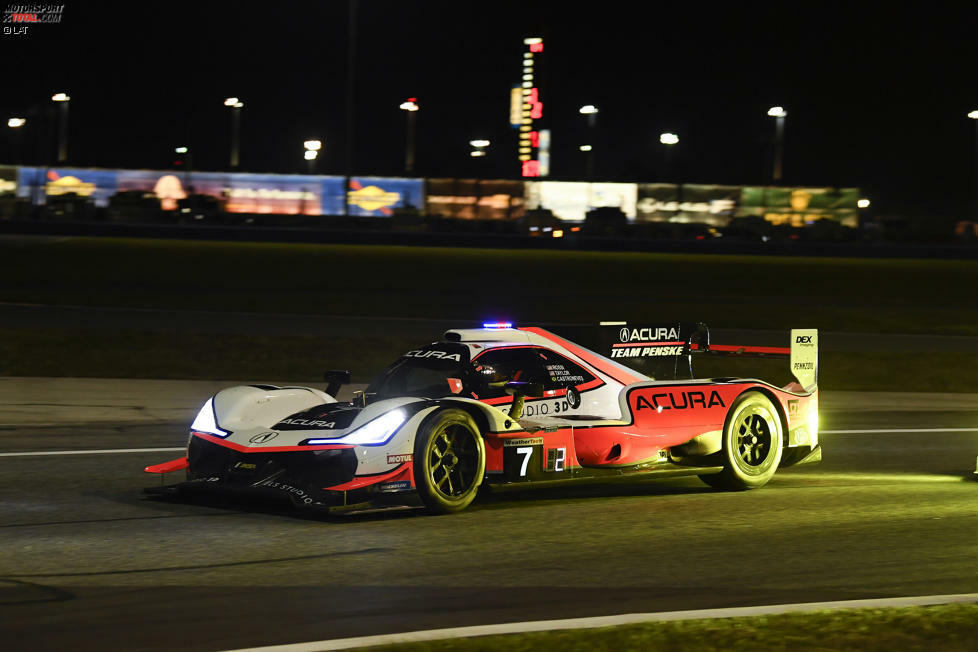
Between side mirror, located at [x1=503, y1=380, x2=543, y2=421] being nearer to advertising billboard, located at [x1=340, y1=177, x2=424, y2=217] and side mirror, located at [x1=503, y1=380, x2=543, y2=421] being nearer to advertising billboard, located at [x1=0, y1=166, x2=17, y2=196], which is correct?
advertising billboard, located at [x1=340, y1=177, x2=424, y2=217]

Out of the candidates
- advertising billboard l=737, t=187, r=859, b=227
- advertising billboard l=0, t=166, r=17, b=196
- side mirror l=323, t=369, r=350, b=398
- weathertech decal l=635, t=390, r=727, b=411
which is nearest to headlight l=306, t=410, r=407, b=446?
side mirror l=323, t=369, r=350, b=398

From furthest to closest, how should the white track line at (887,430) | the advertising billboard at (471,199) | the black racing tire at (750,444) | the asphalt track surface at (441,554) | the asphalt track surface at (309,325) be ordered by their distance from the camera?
1. the advertising billboard at (471,199)
2. the asphalt track surface at (309,325)
3. the white track line at (887,430)
4. the black racing tire at (750,444)
5. the asphalt track surface at (441,554)

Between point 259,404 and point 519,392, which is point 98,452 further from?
point 519,392

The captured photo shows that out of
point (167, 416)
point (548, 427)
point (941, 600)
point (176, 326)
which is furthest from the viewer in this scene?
point (176, 326)

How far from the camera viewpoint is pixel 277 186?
64875mm

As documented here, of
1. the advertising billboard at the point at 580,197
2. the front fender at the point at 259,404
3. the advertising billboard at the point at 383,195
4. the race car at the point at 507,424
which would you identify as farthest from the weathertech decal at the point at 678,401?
the advertising billboard at the point at 580,197

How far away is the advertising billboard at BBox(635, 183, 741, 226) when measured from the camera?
65750 millimetres

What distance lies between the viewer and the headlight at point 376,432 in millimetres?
8430

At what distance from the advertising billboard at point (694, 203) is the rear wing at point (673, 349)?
5500 cm

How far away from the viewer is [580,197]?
67750 mm

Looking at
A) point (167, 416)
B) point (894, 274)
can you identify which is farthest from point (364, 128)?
point (167, 416)

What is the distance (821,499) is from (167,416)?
734 cm

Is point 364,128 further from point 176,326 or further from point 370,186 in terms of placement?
point 176,326

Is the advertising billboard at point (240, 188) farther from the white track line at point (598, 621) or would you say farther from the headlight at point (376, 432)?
the white track line at point (598, 621)
